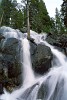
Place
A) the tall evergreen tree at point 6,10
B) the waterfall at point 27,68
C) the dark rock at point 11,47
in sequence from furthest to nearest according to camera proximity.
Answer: the tall evergreen tree at point 6,10 → the dark rock at point 11,47 → the waterfall at point 27,68

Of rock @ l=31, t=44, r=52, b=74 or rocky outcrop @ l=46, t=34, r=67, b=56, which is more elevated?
rocky outcrop @ l=46, t=34, r=67, b=56

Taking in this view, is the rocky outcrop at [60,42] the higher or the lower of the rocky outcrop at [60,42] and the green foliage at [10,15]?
the lower

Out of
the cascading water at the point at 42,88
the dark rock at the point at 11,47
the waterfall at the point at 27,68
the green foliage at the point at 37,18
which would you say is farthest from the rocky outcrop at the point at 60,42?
the green foliage at the point at 37,18

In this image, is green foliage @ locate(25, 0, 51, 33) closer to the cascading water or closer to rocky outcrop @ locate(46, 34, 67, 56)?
rocky outcrop @ locate(46, 34, 67, 56)

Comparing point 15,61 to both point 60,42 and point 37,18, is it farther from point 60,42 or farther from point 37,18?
point 37,18

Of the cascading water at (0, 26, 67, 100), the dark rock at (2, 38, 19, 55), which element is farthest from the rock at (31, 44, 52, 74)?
the dark rock at (2, 38, 19, 55)

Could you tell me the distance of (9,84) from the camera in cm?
2323

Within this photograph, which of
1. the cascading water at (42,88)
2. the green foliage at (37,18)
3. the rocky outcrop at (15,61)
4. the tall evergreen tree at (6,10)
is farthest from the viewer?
the tall evergreen tree at (6,10)

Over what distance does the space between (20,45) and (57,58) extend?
392cm

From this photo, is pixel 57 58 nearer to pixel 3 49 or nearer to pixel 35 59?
pixel 35 59

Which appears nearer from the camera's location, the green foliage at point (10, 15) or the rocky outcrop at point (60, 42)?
the rocky outcrop at point (60, 42)

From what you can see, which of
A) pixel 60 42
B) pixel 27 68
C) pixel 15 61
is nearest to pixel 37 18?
pixel 60 42

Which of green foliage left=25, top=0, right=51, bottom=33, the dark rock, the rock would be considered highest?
green foliage left=25, top=0, right=51, bottom=33

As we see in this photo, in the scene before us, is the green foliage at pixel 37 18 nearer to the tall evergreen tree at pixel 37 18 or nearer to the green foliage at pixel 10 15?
the tall evergreen tree at pixel 37 18
